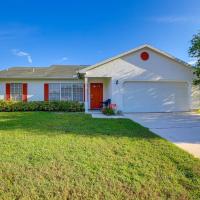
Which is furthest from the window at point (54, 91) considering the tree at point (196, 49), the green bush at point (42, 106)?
the tree at point (196, 49)

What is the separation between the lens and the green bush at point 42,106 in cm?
1484

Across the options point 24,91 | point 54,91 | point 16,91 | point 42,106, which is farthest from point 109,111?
point 16,91

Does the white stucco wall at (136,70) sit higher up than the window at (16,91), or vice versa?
the white stucco wall at (136,70)

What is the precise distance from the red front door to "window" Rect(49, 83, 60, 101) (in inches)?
A: 123

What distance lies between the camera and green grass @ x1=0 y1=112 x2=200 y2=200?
324cm

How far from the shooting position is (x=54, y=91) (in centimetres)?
1648

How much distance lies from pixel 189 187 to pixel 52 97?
1449cm

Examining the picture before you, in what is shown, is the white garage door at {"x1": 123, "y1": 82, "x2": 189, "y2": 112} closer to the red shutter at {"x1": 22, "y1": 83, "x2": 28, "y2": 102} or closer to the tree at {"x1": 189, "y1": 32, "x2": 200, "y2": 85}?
the tree at {"x1": 189, "y1": 32, "x2": 200, "y2": 85}

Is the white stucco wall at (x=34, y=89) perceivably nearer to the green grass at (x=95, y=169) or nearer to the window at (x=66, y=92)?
the window at (x=66, y=92)

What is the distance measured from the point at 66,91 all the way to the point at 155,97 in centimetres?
791

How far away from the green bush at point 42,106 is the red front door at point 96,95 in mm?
1399

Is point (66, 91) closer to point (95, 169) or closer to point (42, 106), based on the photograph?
point (42, 106)

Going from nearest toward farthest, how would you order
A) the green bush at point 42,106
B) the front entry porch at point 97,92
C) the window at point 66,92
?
the green bush at point 42,106 < the front entry porch at point 97,92 < the window at point 66,92

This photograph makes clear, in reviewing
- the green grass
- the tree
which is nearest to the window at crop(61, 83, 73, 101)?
the tree
